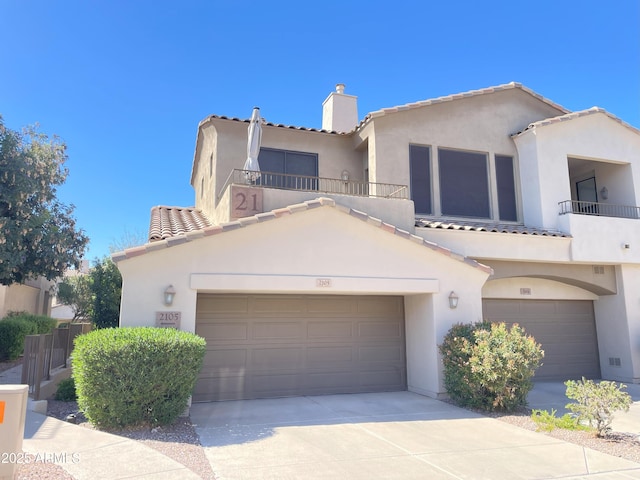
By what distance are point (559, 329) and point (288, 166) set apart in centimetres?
1005

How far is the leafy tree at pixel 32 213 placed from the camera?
14.5m

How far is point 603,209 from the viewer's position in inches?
643

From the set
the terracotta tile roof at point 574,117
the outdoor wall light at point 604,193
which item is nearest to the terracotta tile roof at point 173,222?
the terracotta tile roof at point 574,117

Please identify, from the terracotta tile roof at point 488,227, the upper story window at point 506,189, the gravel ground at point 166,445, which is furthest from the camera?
the upper story window at point 506,189

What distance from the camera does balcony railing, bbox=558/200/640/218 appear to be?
14547 mm

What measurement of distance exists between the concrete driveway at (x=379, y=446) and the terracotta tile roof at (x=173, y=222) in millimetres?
3887

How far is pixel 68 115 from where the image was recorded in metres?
19.2

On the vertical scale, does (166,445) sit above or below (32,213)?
below

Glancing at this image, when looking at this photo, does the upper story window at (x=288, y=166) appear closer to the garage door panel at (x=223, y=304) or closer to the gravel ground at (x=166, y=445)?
the garage door panel at (x=223, y=304)

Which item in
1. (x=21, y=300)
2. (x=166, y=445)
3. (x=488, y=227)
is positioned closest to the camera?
(x=166, y=445)

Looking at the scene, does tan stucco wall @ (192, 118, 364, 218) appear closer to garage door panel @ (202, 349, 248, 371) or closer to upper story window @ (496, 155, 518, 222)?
garage door panel @ (202, 349, 248, 371)

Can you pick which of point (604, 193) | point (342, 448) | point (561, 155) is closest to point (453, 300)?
point (342, 448)

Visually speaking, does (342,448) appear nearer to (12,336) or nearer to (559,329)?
(559,329)

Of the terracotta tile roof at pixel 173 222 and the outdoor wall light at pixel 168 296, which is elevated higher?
the terracotta tile roof at pixel 173 222
